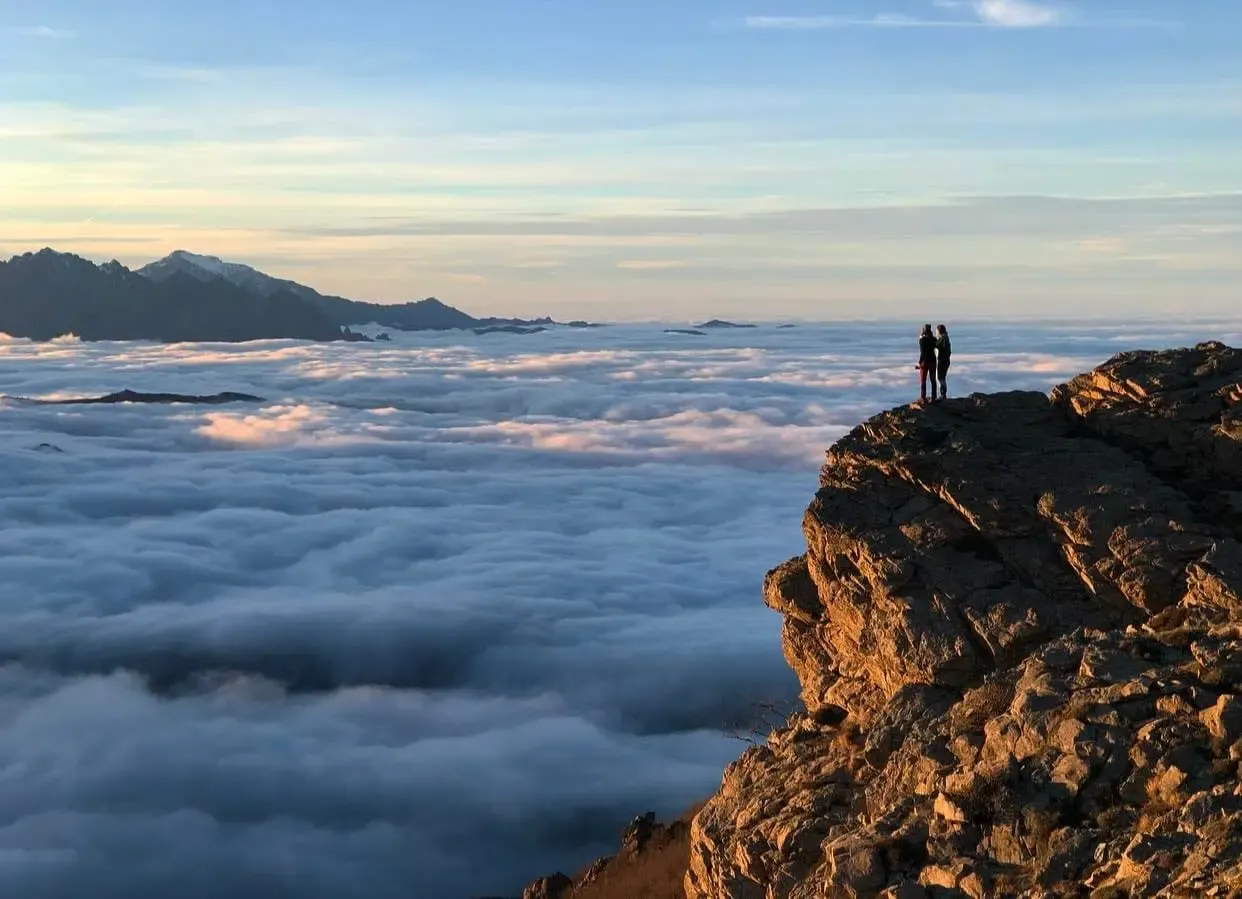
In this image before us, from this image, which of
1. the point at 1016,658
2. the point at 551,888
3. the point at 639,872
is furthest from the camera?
the point at 551,888

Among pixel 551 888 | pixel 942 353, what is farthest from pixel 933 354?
pixel 551 888

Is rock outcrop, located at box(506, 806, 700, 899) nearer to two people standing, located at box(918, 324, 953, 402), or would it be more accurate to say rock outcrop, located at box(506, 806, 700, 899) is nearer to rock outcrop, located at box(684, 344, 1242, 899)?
rock outcrop, located at box(684, 344, 1242, 899)

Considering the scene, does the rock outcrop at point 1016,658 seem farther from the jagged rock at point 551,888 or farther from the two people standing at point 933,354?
the jagged rock at point 551,888

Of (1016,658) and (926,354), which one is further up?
(926,354)

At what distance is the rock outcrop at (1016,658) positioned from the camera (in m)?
15.7

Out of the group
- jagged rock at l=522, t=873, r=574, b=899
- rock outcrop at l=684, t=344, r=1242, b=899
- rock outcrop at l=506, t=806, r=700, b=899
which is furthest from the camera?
jagged rock at l=522, t=873, r=574, b=899

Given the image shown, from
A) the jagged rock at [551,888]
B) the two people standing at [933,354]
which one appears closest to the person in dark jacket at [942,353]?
the two people standing at [933,354]

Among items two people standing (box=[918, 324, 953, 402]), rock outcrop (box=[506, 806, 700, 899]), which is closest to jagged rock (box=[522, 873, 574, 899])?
rock outcrop (box=[506, 806, 700, 899])

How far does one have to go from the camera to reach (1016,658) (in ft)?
70.2

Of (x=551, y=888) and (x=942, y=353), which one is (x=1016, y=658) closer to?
(x=942, y=353)

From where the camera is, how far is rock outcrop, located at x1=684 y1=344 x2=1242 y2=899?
15.7 metres

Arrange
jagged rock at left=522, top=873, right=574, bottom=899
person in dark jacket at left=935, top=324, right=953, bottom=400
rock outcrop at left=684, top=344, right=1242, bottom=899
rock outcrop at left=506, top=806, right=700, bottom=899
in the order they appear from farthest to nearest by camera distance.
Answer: jagged rock at left=522, top=873, right=574, bottom=899
rock outcrop at left=506, top=806, right=700, bottom=899
person in dark jacket at left=935, top=324, right=953, bottom=400
rock outcrop at left=684, top=344, right=1242, bottom=899

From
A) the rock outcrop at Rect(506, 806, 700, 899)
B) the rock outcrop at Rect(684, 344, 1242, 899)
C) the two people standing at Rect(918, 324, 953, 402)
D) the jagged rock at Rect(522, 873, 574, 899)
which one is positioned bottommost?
the jagged rock at Rect(522, 873, 574, 899)

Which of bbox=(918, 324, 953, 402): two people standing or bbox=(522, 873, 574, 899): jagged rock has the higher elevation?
bbox=(918, 324, 953, 402): two people standing
